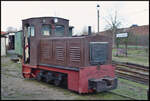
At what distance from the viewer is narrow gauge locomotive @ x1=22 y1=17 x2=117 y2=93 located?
6367 mm

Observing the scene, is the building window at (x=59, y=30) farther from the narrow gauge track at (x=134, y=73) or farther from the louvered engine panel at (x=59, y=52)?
the narrow gauge track at (x=134, y=73)

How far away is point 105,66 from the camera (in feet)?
22.9

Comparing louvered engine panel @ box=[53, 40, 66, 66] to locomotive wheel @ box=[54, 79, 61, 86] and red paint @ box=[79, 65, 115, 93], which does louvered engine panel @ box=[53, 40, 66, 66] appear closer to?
locomotive wheel @ box=[54, 79, 61, 86]

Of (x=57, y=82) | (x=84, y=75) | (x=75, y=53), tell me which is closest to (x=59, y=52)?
(x=75, y=53)

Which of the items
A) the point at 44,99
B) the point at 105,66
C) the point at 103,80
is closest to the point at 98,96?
the point at 103,80

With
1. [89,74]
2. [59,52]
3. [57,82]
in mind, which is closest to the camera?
[89,74]

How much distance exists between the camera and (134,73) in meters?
10.1

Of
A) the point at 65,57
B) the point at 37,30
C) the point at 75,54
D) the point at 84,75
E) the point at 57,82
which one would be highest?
the point at 37,30

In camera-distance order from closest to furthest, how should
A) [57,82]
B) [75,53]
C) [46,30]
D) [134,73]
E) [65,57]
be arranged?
1. [75,53]
2. [65,57]
3. [57,82]
4. [46,30]
5. [134,73]

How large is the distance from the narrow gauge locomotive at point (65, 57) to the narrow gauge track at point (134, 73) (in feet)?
8.47

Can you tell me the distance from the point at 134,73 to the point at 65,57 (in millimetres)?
4709

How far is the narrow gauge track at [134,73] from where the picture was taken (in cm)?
925

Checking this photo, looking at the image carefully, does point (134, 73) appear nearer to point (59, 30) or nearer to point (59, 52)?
point (59, 30)

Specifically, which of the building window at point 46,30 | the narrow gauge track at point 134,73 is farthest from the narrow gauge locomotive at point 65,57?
the narrow gauge track at point 134,73
